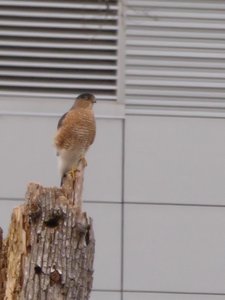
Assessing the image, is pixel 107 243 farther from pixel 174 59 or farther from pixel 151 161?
pixel 174 59

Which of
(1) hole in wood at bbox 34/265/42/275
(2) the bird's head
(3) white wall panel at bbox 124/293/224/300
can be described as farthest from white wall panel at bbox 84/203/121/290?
(1) hole in wood at bbox 34/265/42/275

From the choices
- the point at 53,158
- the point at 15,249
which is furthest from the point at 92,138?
the point at 15,249

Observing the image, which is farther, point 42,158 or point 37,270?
point 42,158

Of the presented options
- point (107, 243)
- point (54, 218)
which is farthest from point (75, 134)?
point (54, 218)

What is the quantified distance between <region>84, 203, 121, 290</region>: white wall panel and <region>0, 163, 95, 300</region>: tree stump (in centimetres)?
458

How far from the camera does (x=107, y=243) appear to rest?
1194cm

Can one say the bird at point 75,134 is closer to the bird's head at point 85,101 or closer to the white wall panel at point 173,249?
the bird's head at point 85,101

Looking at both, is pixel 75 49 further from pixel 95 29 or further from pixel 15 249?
pixel 15 249

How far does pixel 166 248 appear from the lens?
1199 cm

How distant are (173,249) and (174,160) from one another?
742 millimetres

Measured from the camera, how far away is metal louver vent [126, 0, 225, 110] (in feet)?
39.4

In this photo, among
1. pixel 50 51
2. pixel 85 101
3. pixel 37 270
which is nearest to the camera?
pixel 37 270

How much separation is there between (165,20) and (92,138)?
5.95 feet

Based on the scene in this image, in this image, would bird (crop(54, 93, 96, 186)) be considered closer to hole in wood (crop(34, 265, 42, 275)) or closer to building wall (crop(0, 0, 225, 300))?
building wall (crop(0, 0, 225, 300))
